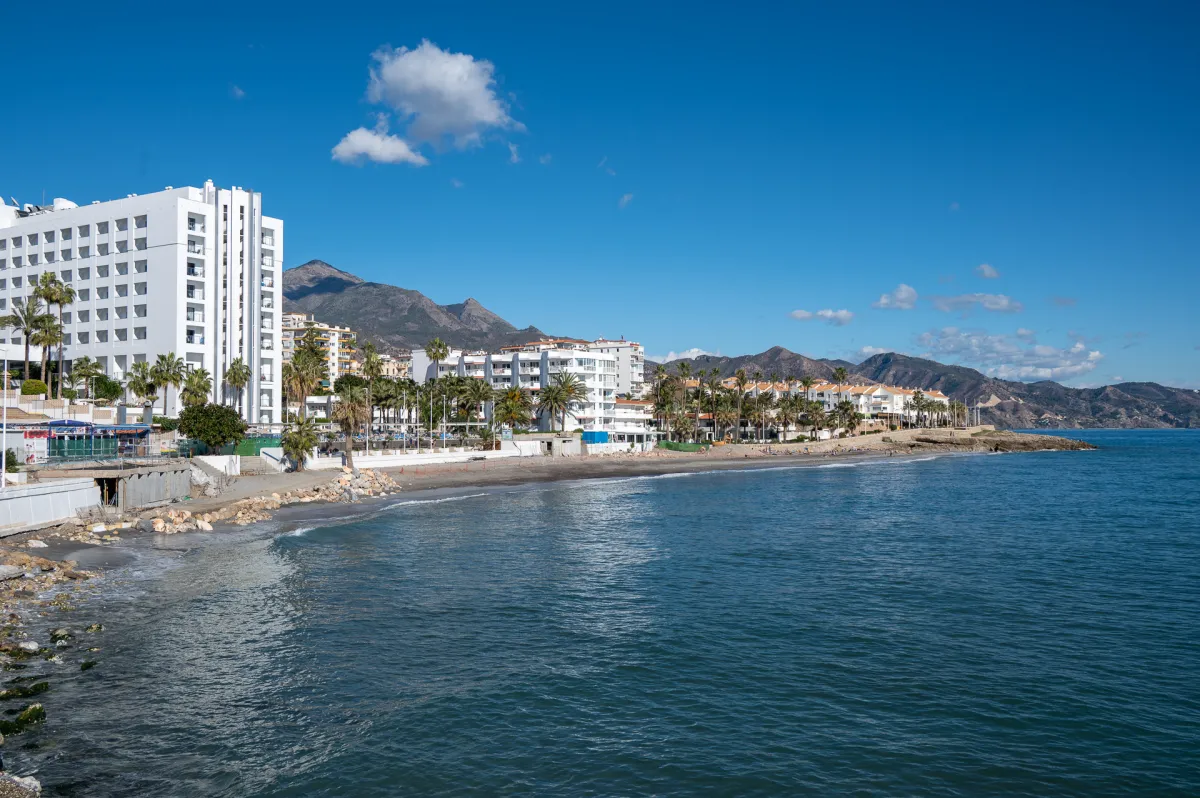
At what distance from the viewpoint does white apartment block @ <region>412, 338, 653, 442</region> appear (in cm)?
13475

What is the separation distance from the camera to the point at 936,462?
12750 cm

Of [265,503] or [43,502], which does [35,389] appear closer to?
[265,503]

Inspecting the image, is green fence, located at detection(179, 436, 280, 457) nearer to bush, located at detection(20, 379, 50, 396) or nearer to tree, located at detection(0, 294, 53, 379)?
bush, located at detection(20, 379, 50, 396)

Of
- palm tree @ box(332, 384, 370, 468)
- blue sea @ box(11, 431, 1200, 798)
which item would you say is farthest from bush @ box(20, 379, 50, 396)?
blue sea @ box(11, 431, 1200, 798)

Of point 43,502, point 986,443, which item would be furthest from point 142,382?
point 986,443

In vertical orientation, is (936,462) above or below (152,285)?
below

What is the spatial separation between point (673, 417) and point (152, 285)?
8511 cm

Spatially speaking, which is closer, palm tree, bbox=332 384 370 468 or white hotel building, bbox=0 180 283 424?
palm tree, bbox=332 384 370 468

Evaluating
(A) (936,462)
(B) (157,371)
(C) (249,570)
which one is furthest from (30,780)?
(A) (936,462)

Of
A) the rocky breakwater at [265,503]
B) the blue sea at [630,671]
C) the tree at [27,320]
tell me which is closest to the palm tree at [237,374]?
the tree at [27,320]

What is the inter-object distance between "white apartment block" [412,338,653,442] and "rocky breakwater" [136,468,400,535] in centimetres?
6378

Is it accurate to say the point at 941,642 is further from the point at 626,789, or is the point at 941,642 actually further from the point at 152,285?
the point at 152,285

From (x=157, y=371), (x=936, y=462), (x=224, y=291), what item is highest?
(x=224, y=291)

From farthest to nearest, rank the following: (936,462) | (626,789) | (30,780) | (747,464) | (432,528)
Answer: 1. (936,462)
2. (747,464)
3. (432,528)
4. (626,789)
5. (30,780)
